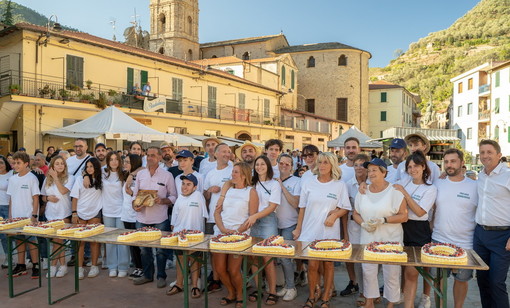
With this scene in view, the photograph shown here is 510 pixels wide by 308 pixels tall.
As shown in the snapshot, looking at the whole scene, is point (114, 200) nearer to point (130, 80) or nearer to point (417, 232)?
point (417, 232)

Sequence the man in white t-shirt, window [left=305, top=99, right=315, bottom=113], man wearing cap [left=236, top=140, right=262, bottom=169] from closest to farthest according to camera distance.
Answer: man wearing cap [left=236, top=140, right=262, bottom=169] → the man in white t-shirt → window [left=305, top=99, right=315, bottom=113]

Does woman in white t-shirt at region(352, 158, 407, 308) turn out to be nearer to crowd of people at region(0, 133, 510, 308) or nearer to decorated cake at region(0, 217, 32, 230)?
crowd of people at region(0, 133, 510, 308)

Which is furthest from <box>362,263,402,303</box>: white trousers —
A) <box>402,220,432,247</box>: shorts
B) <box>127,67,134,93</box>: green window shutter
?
<box>127,67,134,93</box>: green window shutter

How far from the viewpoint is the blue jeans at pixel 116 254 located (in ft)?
20.2

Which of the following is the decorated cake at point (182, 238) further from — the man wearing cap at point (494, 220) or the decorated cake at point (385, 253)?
the man wearing cap at point (494, 220)

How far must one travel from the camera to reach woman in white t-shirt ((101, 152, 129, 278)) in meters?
6.13

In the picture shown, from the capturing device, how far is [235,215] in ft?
16.5

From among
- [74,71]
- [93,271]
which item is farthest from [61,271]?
[74,71]

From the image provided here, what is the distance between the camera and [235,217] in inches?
198

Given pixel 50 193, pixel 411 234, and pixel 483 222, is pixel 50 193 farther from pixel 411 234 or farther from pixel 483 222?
pixel 483 222

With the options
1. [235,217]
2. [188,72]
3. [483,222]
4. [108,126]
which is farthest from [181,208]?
[188,72]

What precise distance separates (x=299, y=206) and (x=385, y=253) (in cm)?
141

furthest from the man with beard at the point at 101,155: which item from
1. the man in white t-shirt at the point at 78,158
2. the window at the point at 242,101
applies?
the window at the point at 242,101

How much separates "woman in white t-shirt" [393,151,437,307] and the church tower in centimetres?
4145
